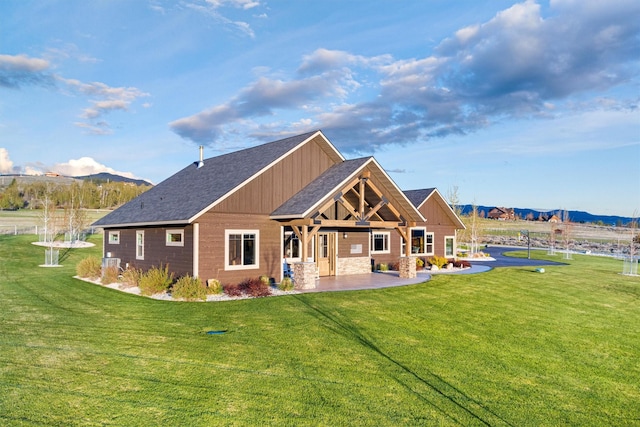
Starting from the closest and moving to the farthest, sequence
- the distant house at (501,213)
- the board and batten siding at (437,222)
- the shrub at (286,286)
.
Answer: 1. the shrub at (286,286)
2. the board and batten siding at (437,222)
3. the distant house at (501,213)

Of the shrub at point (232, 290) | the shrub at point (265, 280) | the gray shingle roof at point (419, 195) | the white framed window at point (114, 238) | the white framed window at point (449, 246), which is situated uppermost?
the gray shingle roof at point (419, 195)

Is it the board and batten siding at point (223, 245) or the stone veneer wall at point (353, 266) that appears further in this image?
the stone veneer wall at point (353, 266)

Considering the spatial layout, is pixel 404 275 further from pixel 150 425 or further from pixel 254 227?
pixel 150 425

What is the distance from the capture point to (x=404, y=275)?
20344 millimetres

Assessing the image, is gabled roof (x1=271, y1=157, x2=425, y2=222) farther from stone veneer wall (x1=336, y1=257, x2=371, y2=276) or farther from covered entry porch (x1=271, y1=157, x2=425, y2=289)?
stone veneer wall (x1=336, y1=257, x2=371, y2=276)

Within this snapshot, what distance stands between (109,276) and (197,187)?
5.48 metres

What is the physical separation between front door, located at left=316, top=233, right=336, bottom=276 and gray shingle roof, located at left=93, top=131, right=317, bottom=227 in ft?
16.0

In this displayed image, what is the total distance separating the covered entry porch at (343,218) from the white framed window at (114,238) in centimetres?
947

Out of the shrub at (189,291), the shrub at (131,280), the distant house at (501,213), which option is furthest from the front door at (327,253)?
the distant house at (501,213)

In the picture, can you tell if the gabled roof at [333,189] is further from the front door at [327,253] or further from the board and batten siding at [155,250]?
the board and batten siding at [155,250]

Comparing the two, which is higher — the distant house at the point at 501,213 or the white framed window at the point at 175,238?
the distant house at the point at 501,213

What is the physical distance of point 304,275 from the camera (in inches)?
645

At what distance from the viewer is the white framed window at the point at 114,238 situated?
22.1m

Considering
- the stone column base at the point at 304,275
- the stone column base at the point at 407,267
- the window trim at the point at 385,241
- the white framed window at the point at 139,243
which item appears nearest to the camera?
the stone column base at the point at 304,275
